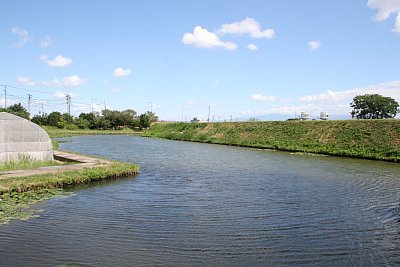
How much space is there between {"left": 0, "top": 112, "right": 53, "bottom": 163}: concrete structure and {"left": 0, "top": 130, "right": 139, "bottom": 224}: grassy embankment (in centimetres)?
58

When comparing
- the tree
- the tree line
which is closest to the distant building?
the tree

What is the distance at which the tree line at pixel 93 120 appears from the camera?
10219cm

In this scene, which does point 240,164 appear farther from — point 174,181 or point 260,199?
point 260,199

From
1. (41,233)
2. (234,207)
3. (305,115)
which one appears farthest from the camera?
(305,115)

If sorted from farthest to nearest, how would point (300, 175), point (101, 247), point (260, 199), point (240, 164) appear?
point (240, 164)
point (300, 175)
point (260, 199)
point (101, 247)

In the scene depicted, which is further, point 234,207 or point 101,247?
point 234,207

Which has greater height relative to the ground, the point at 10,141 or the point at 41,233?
the point at 10,141

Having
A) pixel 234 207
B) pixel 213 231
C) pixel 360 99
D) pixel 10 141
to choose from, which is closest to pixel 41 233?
pixel 213 231

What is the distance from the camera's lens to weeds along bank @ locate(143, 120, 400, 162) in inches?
1439

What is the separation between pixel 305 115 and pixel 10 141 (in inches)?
2840

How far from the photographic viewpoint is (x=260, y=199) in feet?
53.7

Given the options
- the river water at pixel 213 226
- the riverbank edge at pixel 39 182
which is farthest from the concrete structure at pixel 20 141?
the river water at pixel 213 226

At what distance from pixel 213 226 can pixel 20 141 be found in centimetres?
1592

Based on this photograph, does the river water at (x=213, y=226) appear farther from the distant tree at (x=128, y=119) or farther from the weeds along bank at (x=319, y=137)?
the distant tree at (x=128, y=119)
